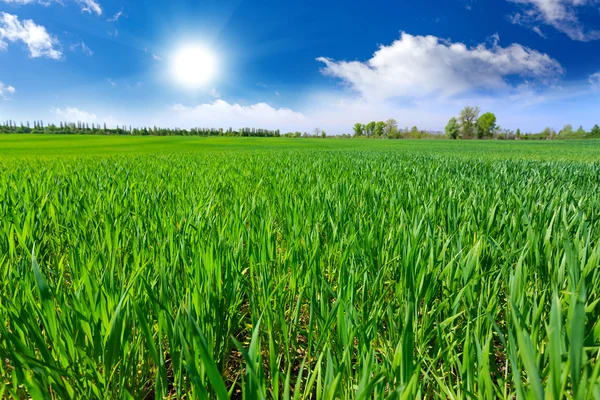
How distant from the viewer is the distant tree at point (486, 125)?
78812 millimetres

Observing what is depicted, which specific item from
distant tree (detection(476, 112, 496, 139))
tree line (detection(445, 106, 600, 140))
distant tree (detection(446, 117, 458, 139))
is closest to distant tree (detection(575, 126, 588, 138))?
tree line (detection(445, 106, 600, 140))

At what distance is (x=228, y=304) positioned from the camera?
1.15m

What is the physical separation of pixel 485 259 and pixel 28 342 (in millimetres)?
1937

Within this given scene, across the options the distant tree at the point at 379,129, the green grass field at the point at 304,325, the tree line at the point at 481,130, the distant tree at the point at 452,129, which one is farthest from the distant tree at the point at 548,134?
the green grass field at the point at 304,325

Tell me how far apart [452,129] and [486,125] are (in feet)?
28.7

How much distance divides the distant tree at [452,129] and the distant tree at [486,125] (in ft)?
18.1

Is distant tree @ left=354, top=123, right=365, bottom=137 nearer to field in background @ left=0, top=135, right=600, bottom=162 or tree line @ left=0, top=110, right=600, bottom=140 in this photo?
tree line @ left=0, top=110, right=600, bottom=140

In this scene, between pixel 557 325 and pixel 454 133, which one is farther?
pixel 454 133

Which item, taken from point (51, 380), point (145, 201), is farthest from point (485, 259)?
point (145, 201)

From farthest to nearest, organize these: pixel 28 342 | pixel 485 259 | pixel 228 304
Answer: pixel 485 259 → pixel 228 304 → pixel 28 342

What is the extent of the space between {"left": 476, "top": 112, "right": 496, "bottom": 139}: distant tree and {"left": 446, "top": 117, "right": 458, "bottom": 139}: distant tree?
5509 mm

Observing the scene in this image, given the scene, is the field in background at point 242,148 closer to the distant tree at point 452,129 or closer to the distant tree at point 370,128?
the distant tree at point 452,129

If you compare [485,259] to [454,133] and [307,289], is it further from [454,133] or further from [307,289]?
[454,133]

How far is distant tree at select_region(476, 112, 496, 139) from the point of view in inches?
3103
